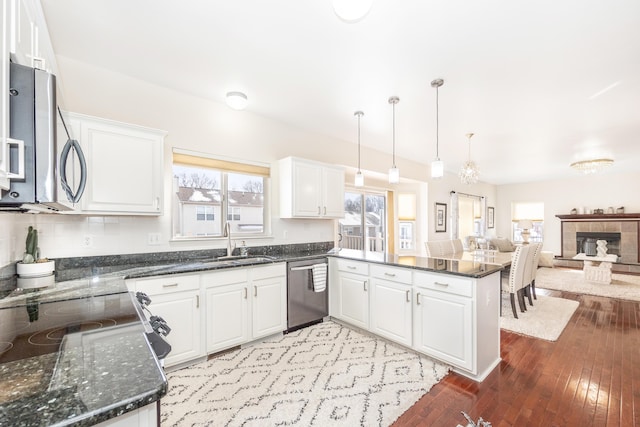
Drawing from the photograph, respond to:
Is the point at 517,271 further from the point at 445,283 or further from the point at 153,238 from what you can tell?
the point at 153,238

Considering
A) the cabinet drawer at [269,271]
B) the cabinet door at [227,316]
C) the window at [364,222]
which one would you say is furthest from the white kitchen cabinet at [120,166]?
the window at [364,222]

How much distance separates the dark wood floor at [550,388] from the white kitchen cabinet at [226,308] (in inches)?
63.2

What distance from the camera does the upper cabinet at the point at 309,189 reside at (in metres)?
3.59

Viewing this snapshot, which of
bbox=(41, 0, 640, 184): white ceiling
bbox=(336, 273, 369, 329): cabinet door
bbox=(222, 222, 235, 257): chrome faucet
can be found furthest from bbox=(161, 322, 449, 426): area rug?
bbox=(41, 0, 640, 184): white ceiling

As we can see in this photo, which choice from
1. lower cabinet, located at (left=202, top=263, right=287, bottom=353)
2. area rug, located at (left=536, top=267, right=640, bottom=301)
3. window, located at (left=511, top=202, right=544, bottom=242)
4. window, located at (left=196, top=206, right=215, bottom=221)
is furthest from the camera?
window, located at (left=511, top=202, right=544, bottom=242)

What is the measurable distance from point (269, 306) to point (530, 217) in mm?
9351

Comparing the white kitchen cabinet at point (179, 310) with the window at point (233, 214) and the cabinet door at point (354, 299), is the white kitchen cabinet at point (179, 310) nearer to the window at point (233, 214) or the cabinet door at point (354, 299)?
the window at point (233, 214)

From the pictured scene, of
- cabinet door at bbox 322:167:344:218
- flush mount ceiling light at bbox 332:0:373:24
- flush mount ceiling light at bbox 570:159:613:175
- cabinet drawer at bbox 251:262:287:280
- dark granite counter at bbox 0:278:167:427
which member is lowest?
cabinet drawer at bbox 251:262:287:280

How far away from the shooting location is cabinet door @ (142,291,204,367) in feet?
7.59

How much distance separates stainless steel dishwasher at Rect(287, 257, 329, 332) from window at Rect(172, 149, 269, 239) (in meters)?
0.81

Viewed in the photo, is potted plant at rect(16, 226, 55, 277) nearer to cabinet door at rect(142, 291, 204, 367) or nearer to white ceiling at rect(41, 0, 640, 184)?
cabinet door at rect(142, 291, 204, 367)

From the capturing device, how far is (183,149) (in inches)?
119

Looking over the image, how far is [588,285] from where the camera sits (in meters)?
5.39

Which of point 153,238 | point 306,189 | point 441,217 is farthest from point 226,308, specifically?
point 441,217
